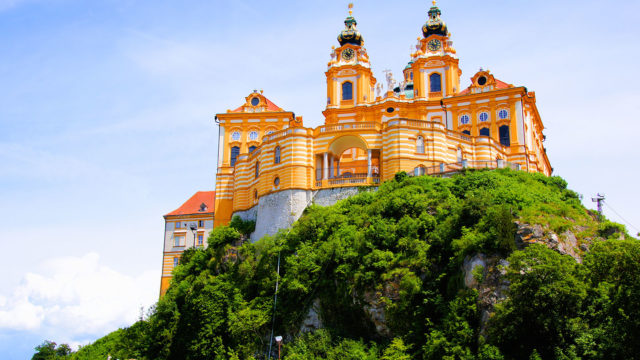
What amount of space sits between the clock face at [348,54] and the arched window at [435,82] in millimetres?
8690

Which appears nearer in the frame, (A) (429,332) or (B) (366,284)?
(A) (429,332)

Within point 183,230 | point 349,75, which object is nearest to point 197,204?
point 183,230

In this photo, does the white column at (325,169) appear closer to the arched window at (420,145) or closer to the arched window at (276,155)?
the arched window at (276,155)

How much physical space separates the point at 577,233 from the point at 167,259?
46.4 metres

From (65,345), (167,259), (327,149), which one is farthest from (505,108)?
(65,345)

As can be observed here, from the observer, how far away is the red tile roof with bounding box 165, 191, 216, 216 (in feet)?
242

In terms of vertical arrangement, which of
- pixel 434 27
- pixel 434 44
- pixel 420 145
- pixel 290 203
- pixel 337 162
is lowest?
pixel 290 203

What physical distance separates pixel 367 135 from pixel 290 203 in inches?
332

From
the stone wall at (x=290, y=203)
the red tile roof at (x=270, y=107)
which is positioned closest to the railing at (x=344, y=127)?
the stone wall at (x=290, y=203)

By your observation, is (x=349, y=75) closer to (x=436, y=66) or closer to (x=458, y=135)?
(x=436, y=66)

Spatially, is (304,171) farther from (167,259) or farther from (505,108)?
(167,259)

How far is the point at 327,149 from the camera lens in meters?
53.2

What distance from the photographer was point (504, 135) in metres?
61.0

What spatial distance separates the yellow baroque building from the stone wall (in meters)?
0.08
